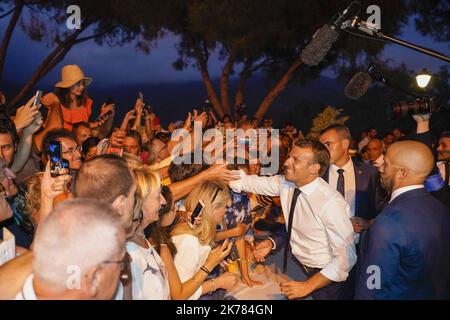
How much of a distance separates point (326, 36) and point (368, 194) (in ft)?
5.81

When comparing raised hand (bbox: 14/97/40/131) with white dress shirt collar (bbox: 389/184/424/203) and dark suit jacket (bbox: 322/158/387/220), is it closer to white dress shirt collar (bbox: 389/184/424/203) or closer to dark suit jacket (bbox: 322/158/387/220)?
white dress shirt collar (bbox: 389/184/424/203)

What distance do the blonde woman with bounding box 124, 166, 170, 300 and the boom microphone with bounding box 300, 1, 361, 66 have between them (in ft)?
4.80

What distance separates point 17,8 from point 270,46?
7125 millimetres

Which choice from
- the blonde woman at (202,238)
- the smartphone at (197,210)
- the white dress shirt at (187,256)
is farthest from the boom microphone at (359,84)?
the white dress shirt at (187,256)

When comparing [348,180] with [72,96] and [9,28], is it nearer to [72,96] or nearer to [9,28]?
[72,96]

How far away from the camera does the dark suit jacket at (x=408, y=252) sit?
258cm

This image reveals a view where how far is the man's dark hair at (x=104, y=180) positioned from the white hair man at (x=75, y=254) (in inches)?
18.1

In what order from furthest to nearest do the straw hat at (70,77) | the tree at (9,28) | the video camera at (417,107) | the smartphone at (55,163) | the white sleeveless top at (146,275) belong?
the tree at (9,28), the straw hat at (70,77), the video camera at (417,107), the smartphone at (55,163), the white sleeveless top at (146,275)

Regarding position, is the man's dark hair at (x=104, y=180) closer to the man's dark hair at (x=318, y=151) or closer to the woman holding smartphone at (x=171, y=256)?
the woman holding smartphone at (x=171, y=256)

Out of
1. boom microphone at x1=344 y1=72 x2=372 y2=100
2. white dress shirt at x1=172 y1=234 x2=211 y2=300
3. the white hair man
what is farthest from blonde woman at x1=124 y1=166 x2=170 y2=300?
boom microphone at x1=344 y1=72 x2=372 y2=100

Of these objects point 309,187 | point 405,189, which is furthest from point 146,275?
point 309,187
